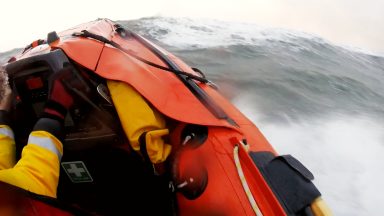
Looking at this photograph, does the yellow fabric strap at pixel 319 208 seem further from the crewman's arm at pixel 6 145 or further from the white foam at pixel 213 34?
the white foam at pixel 213 34

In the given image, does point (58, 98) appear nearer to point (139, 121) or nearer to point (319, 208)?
point (139, 121)

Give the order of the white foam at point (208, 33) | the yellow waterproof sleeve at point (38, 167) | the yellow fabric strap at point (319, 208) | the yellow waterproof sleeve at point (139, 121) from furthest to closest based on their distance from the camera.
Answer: the white foam at point (208, 33) < the yellow waterproof sleeve at point (139, 121) < the yellow fabric strap at point (319, 208) < the yellow waterproof sleeve at point (38, 167)

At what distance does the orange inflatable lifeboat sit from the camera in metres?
1.29

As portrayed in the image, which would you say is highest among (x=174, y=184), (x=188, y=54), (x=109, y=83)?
(x=109, y=83)

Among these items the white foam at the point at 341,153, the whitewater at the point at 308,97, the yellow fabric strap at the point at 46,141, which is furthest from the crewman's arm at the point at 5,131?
the white foam at the point at 341,153

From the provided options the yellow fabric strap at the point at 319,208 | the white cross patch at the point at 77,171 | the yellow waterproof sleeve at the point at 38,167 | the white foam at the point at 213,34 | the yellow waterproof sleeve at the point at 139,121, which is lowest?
the white foam at the point at 213,34

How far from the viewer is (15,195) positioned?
0.85 m

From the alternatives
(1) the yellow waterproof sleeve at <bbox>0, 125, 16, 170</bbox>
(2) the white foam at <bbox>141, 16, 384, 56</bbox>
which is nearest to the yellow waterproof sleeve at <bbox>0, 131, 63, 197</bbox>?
(1) the yellow waterproof sleeve at <bbox>0, 125, 16, 170</bbox>

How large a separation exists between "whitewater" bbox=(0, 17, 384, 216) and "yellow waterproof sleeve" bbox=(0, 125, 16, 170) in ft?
5.92

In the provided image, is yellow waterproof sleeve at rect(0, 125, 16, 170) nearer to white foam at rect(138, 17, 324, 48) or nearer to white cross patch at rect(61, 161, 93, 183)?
white cross patch at rect(61, 161, 93, 183)

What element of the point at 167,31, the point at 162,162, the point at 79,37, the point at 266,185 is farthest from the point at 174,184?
the point at 167,31

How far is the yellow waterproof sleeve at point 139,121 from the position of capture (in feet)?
4.58

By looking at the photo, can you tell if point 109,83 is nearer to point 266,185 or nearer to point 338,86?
point 266,185

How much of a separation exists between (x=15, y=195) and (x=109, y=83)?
0.77m
